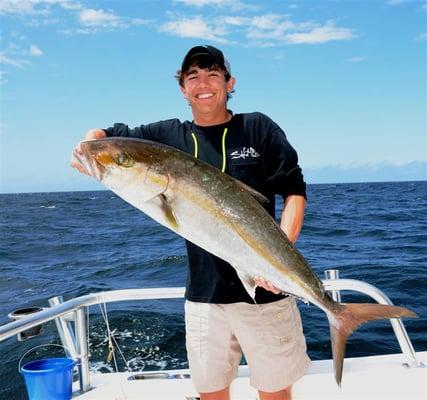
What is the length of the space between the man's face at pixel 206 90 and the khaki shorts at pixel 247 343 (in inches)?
52.8

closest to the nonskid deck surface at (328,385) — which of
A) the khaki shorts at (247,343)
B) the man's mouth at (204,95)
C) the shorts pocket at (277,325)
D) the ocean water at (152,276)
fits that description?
the khaki shorts at (247,343)

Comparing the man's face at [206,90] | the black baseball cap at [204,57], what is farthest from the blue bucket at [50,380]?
the black baseball cap at [204,57]

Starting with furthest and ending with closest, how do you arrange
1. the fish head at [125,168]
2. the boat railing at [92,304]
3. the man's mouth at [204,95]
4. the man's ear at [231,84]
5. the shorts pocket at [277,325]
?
1. the boat railing at [92,304]
2. the man's ear at [231,84]
3. the man's mouth at [204,95]
4. the shorts pocket at [277,325]
5. the fish head at [125,168]

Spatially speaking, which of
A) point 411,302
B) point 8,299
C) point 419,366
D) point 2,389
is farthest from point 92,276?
point 419,366

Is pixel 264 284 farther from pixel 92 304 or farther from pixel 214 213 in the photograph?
pixel 92 304

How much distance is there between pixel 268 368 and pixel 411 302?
8122 millimetres

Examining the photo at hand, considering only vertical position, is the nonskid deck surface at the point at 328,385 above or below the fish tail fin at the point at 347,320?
below

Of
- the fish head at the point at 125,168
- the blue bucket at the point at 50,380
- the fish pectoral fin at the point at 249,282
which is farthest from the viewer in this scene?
the blue bucket at the point at 50,380

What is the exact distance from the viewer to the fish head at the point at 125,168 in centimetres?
272

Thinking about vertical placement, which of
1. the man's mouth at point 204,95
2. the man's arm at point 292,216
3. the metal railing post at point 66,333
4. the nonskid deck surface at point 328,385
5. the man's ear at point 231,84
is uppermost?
the man's ear at point 231,84

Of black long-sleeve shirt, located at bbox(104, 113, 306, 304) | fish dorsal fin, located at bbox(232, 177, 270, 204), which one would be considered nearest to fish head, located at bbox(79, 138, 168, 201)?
fish dorsal fin, located at bbox(232, 177, 270, 204)

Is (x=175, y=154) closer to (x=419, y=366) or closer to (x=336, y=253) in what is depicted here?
(x=419, y=366)

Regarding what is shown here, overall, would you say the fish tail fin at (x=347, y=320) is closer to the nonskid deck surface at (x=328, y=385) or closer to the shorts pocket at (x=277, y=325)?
the shorts pocket at (x=277, y=325)

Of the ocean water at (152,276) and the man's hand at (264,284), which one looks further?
the ocean water at (152,276)
